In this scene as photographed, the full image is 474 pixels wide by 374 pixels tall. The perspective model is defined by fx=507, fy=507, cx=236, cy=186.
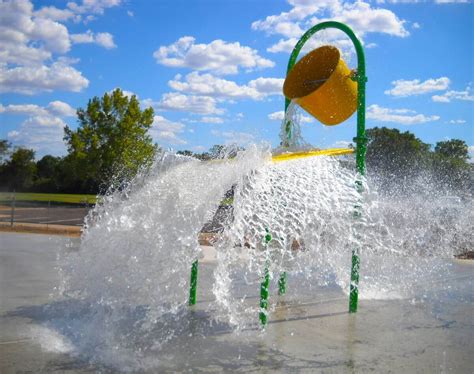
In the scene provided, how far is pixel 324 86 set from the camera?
4957 mm

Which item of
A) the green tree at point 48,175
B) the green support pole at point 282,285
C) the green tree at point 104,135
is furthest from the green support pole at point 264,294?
the green tree at point 48,175

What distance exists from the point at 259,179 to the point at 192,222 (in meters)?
0.69

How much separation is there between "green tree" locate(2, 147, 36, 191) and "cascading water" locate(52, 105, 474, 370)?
34.1m

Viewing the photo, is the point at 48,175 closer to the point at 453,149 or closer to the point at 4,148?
the point at 4,148

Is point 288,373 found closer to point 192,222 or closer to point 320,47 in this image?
point 192,222

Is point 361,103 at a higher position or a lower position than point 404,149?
lower

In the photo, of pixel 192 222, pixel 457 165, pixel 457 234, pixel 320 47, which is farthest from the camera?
pixel 457 165

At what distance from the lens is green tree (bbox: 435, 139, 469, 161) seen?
→ 19.7m

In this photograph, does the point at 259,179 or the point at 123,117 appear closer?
the point at 259,179

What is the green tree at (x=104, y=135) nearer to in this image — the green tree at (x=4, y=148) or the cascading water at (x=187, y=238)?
the green tree at (x=4, y=148)

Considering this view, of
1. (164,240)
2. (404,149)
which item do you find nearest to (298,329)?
(164,240)

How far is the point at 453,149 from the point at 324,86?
57.2ft

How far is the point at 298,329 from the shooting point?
4.28 m

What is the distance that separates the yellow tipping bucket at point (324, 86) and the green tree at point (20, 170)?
3411 cm
